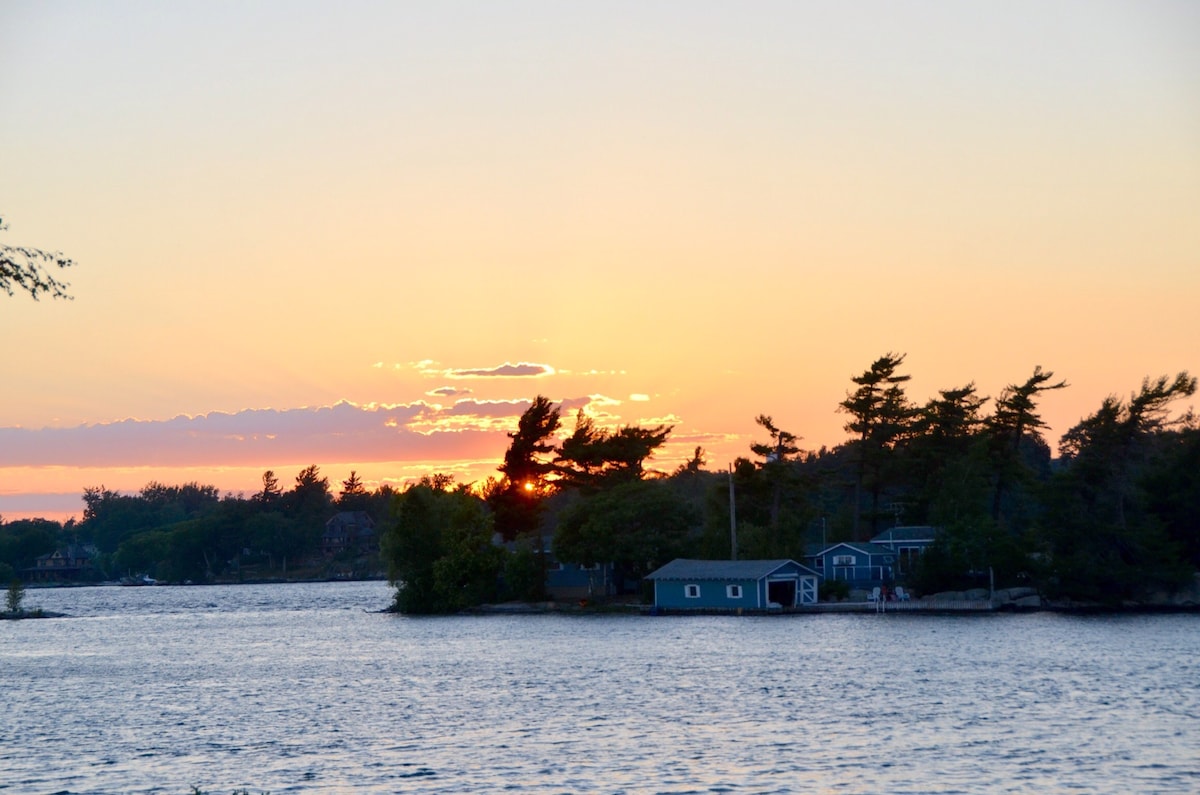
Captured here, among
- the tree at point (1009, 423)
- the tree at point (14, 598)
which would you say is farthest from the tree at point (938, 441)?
the tree at point (14, 598)

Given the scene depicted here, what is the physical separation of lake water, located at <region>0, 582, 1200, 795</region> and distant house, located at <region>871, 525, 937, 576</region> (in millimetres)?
17772

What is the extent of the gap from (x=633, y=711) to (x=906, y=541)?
2538 inches

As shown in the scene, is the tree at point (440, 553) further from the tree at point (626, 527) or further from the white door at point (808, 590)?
the white door at point (808, 590)

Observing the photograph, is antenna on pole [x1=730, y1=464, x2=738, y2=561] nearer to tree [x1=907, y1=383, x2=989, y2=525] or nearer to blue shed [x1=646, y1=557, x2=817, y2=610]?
blue shed [x1=646, y1=557, x2=817, y2=610]

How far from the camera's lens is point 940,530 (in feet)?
326

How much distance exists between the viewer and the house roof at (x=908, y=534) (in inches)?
4134

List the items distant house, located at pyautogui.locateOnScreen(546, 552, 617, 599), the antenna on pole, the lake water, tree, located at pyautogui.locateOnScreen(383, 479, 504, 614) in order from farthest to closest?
tree, located at pyautogui.locateOnScreen(383, 479, 504, 614) → distant house, located at pyautogui.locateOnScreen(546, 552, 617, 599) → the antenna on pole → the lake water

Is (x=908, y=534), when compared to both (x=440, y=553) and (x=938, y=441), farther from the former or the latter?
(x=440, y=553)

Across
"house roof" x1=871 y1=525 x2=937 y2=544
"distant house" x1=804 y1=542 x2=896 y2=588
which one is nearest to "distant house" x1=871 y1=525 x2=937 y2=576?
"house roof" x1=871 y1=525 x2=937 y2=544

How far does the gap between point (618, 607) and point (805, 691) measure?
51.6 meters

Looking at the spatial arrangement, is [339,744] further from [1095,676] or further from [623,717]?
[1095,676]

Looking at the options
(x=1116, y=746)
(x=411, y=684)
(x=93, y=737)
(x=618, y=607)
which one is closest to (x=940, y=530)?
(x=618, y=607)

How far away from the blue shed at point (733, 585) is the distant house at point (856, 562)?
370 inches

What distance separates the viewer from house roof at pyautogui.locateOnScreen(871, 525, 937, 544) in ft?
344
